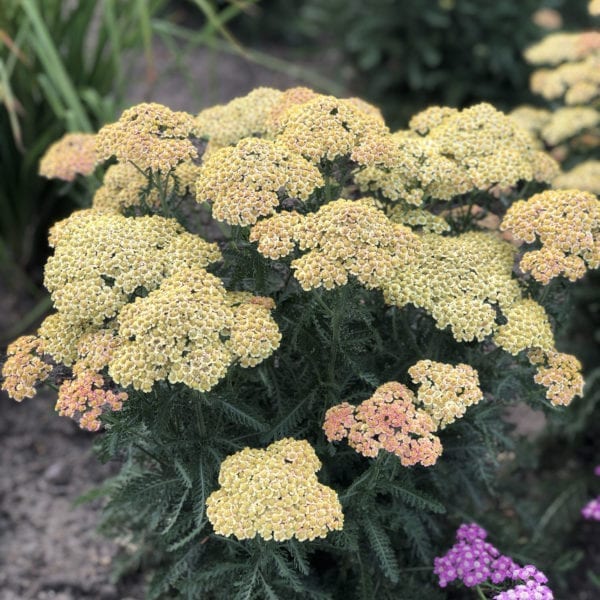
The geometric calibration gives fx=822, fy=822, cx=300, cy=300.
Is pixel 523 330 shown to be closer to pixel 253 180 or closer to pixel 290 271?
pixel 290 271

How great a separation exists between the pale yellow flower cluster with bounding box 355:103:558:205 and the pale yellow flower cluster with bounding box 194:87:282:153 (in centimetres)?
42

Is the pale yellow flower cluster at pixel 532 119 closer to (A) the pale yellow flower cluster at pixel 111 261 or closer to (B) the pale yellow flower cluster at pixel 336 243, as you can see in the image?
(B) the pale yellow flower cluster at pixel 336 243

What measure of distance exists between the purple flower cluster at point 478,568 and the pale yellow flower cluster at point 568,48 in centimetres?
241

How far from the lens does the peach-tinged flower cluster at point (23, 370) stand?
228cm

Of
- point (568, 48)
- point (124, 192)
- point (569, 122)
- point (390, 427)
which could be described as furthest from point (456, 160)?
point (568, 48)

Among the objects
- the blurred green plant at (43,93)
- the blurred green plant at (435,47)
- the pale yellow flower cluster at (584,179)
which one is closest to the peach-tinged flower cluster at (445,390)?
the pale yellow flower cluster at (584,179)

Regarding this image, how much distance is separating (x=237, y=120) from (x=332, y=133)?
0.55m

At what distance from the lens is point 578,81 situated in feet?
12.7

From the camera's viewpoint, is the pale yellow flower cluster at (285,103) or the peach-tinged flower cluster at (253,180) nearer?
the peach-tinged flower cluster at (253,180)

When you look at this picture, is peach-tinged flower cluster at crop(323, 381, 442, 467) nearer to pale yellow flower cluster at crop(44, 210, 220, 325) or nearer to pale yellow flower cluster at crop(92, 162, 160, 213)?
pale yellow flower cluster at crop(44, 210, 220, 325)

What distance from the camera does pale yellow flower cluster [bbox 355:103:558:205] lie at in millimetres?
2492

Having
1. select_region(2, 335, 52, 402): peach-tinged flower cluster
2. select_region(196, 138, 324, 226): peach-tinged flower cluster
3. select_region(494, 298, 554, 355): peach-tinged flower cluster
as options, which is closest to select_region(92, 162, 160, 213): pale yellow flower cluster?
select_region(196, 138, 324, 226): peach-tinged flower cluster

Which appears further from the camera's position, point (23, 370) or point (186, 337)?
point (23, 370)

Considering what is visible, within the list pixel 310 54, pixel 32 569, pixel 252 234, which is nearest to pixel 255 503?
pixel 252 234
